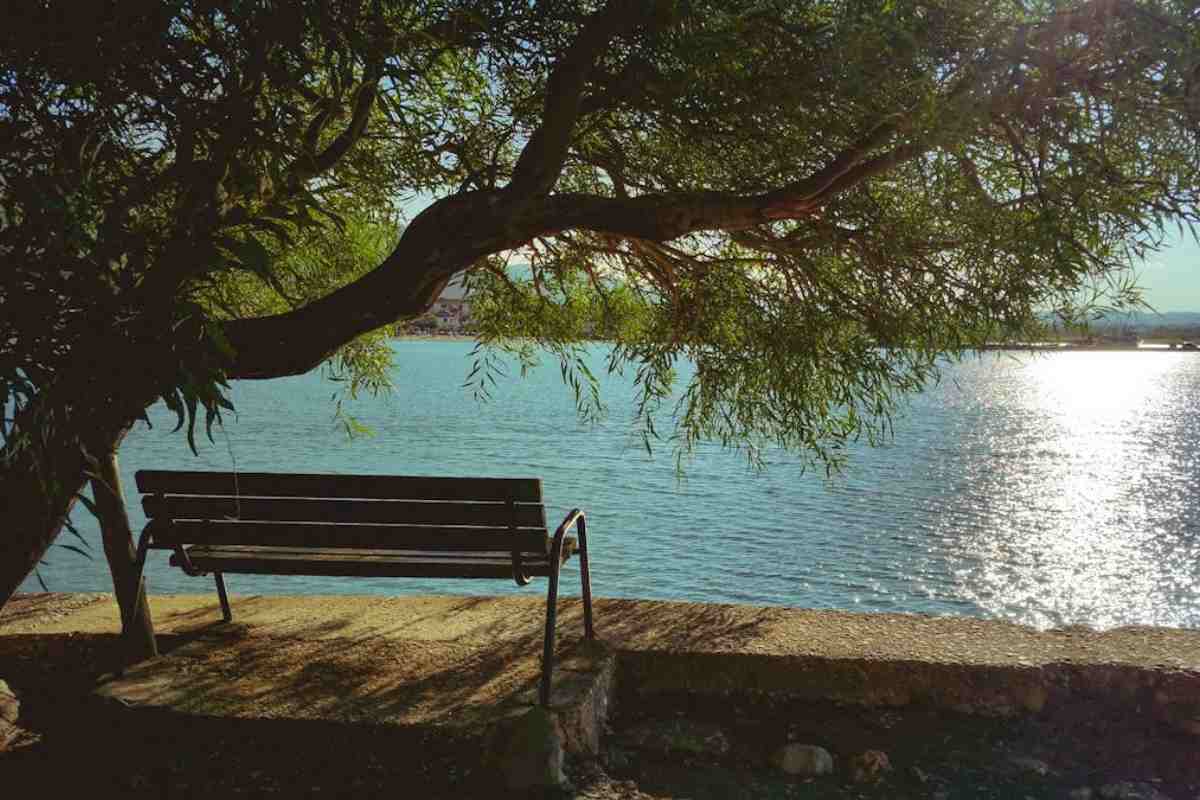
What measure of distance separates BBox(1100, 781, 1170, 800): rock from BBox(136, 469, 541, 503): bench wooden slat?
2572mm

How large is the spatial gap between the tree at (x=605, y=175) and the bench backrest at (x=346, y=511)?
0.60m

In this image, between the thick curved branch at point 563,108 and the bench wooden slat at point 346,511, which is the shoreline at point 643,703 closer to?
the bench wooden slat at point 346,511

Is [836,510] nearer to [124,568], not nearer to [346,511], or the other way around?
[346,511]

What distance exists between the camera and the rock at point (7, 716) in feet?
15.1

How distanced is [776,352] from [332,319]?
3.27 meters

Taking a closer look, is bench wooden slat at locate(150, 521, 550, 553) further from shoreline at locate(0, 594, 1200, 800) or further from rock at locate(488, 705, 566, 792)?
rock at locate(488, 705, 566, 792)

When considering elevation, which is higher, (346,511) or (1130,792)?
(346,511)

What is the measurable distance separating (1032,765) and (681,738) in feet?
4.69

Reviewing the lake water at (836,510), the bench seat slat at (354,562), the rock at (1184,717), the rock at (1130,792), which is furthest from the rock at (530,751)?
the rock at (1184,717)

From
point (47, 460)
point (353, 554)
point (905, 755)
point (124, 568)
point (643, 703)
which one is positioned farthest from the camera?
point (353, 554)

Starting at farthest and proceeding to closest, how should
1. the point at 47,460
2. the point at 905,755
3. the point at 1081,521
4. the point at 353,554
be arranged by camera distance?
the point at 1081,521
the point at 353,554
the point at 905,755
the point at 47,460

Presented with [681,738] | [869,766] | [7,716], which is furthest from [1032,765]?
[7,716]

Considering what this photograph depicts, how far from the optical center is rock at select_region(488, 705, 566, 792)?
12.9 feet

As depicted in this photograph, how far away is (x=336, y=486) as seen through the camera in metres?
4.95
